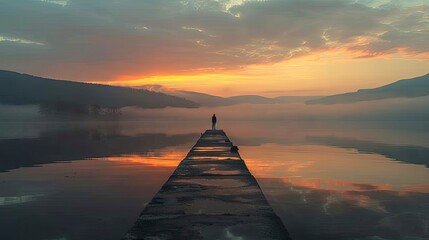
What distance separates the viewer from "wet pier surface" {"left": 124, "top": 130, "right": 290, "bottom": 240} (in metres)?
8.80

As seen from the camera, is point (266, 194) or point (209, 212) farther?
point (266, 194)

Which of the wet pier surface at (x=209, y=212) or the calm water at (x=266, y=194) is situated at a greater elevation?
the wet pier surface at (x=209, y=212)

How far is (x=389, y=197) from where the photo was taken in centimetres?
1631

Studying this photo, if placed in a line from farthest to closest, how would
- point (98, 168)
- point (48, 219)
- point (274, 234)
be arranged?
point (98, 168), point (48, 219), point (274, 234)

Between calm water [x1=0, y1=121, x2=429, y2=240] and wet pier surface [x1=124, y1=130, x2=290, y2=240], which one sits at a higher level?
wet pier surface [x1=124, y1=130, x2=290, y2=240]

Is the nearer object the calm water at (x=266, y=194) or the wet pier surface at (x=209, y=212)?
the wet pier surface at (x=209, y=212)

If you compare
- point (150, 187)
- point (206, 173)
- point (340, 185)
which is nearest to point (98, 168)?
point (150, 187)

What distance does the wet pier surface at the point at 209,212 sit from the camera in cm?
880

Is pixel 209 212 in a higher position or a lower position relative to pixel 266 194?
higher

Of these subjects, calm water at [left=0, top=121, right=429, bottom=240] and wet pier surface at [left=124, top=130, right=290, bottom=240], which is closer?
wet pier surface at [left=124, top=130, right=290, bottom=240]

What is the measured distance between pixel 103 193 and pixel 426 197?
12.7 meters

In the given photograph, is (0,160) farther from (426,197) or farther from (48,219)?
(426,197)

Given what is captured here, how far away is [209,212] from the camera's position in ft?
34.5

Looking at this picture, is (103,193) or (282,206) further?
(103,193)
